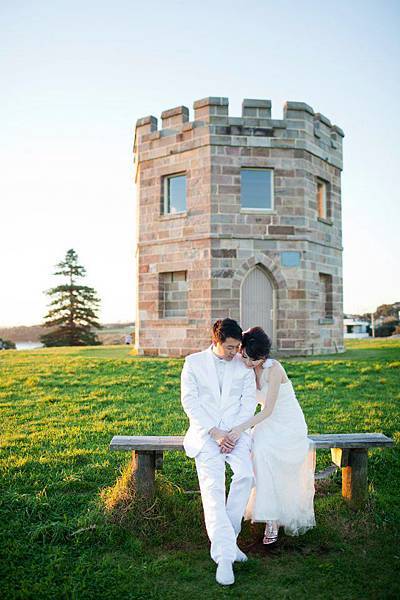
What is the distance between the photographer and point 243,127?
51.7 ft

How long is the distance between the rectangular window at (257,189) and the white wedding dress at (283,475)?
39.4ft

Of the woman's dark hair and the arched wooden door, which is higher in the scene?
the arched wooden door

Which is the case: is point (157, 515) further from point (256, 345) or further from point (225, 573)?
point (256, 345)

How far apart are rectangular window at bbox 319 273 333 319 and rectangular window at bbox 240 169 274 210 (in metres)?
3.41

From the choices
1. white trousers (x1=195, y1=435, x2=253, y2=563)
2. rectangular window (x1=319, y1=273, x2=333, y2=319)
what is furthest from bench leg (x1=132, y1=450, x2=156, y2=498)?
rectangular window (x1=319, y1=273, x2=333, y2=319)

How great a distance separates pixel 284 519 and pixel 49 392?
697cm

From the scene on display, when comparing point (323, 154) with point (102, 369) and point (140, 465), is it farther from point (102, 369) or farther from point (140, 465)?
point (140, 465)

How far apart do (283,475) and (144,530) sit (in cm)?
124

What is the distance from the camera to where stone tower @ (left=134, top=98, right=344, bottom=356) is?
15.6 meters

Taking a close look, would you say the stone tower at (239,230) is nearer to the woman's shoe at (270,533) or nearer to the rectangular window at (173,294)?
the rectangular window at (173,294)

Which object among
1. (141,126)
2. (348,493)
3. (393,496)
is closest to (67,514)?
(348,493)

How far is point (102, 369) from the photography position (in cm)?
1336

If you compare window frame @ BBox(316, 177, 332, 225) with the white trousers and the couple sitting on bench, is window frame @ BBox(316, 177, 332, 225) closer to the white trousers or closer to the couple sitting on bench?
the couple sitting on bench

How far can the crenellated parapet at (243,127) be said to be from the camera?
51.5ft
